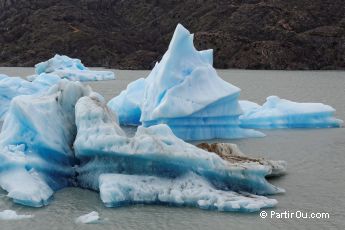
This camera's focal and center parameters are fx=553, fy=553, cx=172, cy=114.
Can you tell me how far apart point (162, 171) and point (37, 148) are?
1.97 metres

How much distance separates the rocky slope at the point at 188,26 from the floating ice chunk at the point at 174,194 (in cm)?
4706

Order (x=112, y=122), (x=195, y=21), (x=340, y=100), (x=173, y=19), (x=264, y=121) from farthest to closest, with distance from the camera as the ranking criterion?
(x=173, y=19), (x=195, y=21), (x=340, y=100), (x=264, y=121), (x=112, y=122)

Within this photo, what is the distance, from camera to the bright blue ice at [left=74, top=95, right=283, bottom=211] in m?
7.15

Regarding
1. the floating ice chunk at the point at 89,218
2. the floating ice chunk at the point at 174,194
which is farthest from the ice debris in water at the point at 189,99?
the floating ice chunk at the point at 89,218

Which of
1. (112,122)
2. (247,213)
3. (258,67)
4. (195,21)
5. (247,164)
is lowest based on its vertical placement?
(247,213)

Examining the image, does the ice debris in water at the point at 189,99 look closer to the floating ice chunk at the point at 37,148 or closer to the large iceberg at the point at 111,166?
the floating ice chunk at the point at 37,148

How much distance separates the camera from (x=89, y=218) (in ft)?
22.2

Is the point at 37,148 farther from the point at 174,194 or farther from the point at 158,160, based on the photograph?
the point at 174,194

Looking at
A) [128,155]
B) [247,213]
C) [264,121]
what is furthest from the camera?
[264,121]

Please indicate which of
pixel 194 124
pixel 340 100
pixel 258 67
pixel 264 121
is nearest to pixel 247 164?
pixel 194 124

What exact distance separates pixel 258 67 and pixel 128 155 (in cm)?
4732

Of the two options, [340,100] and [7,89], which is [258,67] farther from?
[7,89]

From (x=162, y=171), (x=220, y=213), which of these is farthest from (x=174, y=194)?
(x=220, y=213)

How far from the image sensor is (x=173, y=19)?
74.8 metres
